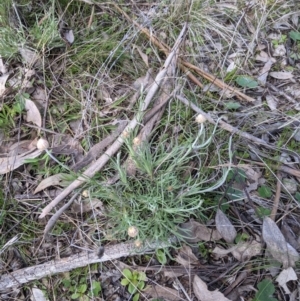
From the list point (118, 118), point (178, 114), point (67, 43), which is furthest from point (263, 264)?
point (67, 43)

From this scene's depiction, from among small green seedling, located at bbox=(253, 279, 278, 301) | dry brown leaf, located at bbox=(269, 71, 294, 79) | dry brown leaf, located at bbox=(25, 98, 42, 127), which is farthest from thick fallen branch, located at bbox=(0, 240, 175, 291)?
dry brown leaf, located at bbox=(269, 71, 294, 79)

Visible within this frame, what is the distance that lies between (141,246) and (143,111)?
517mm

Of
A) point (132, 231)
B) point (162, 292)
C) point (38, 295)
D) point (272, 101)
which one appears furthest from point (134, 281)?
point (272, 101)

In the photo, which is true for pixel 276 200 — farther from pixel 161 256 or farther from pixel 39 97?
pixel 39 97

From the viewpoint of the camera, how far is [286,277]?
143 centimetres

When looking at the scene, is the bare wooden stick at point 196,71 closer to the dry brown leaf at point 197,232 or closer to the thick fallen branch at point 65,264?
the dry brown leaf at point 197,232

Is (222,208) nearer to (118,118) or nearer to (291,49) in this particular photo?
(118,118)

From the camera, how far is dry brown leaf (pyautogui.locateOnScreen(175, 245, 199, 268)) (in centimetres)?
146

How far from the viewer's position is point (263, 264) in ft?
4.81

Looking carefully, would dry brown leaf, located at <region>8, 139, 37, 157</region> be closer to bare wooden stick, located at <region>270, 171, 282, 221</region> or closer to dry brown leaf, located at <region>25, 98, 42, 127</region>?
dry brown leaf, located at <region>25, 98, 42, 127</region>

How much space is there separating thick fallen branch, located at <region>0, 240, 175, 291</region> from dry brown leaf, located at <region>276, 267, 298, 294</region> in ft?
1.45

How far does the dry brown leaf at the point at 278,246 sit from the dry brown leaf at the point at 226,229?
11 centimetres

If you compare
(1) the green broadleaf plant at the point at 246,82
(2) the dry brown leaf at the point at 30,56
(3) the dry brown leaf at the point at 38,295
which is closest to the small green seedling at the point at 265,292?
(3) the dry brown leaf at the point at 38,295

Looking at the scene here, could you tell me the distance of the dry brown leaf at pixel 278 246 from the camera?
4.75 ft
